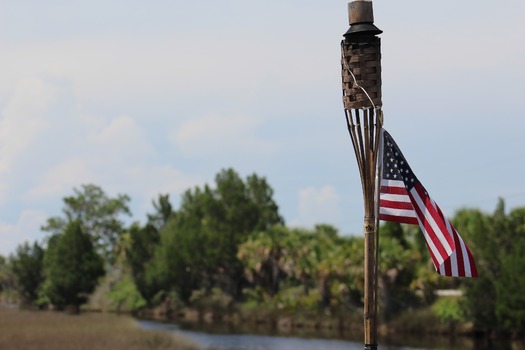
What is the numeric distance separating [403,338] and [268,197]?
47752 mm

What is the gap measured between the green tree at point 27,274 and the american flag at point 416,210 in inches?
4596

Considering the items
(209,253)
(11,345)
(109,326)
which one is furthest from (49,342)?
(209,253)

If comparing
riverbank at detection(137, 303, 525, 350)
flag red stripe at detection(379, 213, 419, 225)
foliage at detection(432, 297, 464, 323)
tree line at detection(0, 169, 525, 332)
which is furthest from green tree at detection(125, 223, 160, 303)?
flag red stripe at detection(379, 213, 419, 225)

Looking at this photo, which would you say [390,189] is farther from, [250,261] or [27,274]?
[27,274]

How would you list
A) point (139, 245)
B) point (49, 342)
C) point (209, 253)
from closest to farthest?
point (49, 342), point (209, 253), point (139, 245)

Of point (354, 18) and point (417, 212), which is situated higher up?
point (354, 18)

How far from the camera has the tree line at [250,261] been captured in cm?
6094

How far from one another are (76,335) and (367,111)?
3436 cm

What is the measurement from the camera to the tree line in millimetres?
60938

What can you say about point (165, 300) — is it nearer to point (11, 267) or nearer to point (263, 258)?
point (263, 258)

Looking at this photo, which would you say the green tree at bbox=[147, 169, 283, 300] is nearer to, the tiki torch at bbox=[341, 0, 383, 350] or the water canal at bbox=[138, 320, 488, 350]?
the water canal at bbox=[138, 320, 488, 350]

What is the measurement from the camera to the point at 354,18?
42.4 ft

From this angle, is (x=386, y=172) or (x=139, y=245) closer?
(x=386, y=172)

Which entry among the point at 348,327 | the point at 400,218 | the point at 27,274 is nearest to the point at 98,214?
the point at 27,274
